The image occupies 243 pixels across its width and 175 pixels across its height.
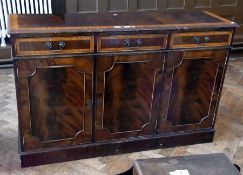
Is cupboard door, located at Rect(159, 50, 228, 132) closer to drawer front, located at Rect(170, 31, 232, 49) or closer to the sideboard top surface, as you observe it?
drawer front, located at Rect(170, 31, 232, 49)

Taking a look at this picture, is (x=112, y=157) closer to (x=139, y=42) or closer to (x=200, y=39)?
(x=139, y=42)

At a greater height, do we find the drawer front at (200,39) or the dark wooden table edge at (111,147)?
the drawer front at (200,39)

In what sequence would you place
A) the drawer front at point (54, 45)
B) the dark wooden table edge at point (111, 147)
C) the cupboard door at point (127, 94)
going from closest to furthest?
the drawer front at point (54, 45)
the cupboard door at point (127, 94)
the dark wooden table edge at point (111, 147)

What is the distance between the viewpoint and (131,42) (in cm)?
206

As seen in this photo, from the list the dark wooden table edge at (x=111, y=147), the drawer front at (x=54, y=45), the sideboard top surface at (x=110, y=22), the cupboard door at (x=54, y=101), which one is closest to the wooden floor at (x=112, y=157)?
the dark wooden table edge at (x=111, y=147)

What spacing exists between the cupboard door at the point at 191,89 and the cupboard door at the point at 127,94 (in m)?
0.08

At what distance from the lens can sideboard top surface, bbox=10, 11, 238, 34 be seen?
195cm

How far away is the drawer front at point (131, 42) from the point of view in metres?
2.02

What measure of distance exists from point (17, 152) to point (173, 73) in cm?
125

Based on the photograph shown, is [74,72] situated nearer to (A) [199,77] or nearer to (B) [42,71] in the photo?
(B) [42,71]

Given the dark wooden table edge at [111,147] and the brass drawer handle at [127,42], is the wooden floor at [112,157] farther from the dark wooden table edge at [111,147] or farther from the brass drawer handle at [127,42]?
the brass drawer handle at [127,42]

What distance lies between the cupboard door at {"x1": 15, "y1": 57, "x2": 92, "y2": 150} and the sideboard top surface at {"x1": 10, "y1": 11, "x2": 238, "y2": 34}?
0.19 metres

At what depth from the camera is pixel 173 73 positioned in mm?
2258

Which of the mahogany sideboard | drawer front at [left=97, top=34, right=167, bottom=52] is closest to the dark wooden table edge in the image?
the mahogany sideboard
